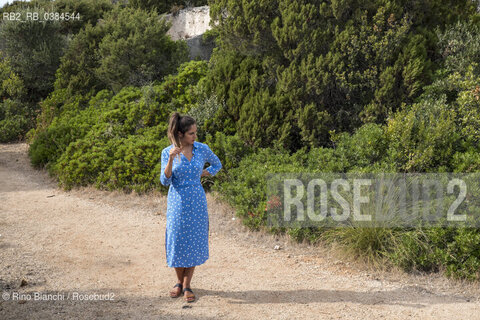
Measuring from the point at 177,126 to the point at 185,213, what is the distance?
0.81m

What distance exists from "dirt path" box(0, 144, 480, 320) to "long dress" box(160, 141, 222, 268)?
1.62 ft

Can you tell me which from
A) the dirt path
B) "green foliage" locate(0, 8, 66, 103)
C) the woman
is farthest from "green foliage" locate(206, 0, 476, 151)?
"green foliage" locate(0, 8, 66, 103)

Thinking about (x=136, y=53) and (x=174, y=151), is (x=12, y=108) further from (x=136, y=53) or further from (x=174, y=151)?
(x=174, y=151)

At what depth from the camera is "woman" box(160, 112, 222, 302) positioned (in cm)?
418

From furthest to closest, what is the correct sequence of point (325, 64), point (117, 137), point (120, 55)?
point (120, 55)
point (117, 137)
point (325, 64)

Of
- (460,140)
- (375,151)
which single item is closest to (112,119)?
(375,151)

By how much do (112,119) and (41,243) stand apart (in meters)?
4.15

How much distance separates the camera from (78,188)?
8625 millimetres

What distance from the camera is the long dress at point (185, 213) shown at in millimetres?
4227

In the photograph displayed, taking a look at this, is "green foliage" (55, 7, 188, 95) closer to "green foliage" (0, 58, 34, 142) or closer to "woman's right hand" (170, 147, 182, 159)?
"green foliage" (0, 58, 34, 142)

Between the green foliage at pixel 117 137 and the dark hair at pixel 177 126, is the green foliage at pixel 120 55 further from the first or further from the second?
the dark hair at pixel 177 126

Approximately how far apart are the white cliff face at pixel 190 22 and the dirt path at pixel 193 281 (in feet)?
32.3

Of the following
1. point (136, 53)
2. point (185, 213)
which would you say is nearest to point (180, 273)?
point (185, 213)

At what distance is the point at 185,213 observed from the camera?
4227mm
